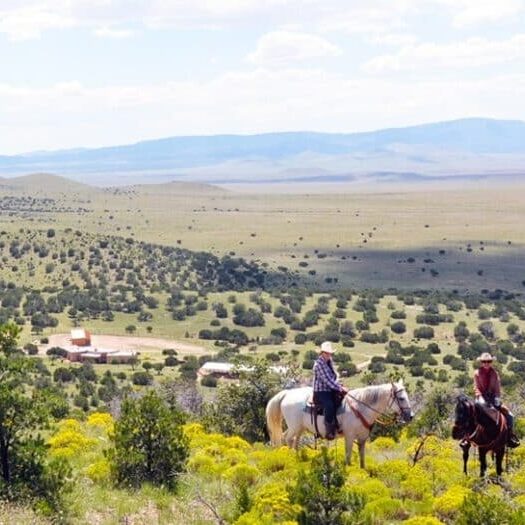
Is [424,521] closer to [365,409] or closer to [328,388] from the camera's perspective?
[365,409]

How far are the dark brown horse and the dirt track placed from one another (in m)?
47.8

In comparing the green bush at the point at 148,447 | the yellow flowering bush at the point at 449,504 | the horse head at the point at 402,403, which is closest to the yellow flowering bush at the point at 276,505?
the yellow flowering bush at the point at 449,504

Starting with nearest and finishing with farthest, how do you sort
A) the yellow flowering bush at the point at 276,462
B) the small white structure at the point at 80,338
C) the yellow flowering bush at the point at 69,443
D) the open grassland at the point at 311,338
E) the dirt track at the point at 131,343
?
the yellow flowering bush at the point at 276,462 → the yellow flowering bush at the point at 69,443 → the open grassland at the point at 311,338 → the small white structure at the point at 80,338 → the dirt track at the point at 131,343

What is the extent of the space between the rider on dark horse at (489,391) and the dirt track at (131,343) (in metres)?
47.7

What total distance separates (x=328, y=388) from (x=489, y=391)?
2.88m

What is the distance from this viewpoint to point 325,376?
16.6 metres

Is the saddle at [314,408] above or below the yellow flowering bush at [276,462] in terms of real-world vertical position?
above

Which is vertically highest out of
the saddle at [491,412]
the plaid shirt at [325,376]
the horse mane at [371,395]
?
the plaid shirt at [325,376]

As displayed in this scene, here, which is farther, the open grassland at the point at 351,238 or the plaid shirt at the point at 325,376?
the open grassland at the point at 351,238

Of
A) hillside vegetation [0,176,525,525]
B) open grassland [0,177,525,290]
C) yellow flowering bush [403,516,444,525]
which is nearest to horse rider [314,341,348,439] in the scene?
hillside vegetation [0,176,525,525]

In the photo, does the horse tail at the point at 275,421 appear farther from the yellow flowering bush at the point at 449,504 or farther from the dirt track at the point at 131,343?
the dirt track at the point at 131,343

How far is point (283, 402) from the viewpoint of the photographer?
1794cm

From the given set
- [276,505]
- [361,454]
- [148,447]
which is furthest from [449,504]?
[148,447]

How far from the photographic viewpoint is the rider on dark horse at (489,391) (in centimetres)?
1584
